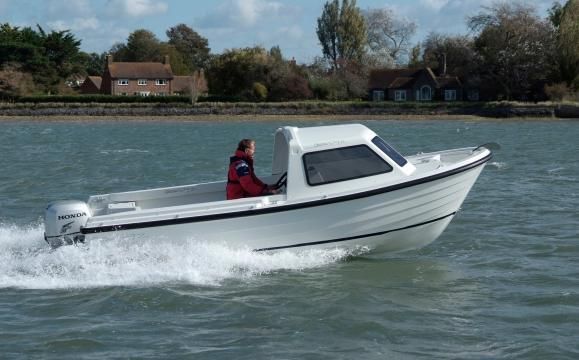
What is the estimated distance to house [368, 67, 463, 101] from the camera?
88875 mm

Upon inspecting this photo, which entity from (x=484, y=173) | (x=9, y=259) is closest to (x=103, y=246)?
(x=9, y=259)

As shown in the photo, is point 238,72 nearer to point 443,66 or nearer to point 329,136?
point 443,66

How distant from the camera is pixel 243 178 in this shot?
12.3 metres

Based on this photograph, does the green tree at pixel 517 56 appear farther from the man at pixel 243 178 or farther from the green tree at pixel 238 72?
the man at pixel 243 178

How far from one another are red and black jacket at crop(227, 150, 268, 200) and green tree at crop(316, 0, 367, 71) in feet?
319

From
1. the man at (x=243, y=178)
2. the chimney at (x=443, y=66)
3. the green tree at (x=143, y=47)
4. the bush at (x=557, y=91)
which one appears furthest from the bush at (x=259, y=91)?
the man at (x=243, y=178)

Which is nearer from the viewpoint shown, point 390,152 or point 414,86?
point 390,152

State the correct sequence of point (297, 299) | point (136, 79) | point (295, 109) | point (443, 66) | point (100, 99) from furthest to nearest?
point (136, 79)
point (443, 66)
point (100, 99)
point (295, 109)
point (297, 299)

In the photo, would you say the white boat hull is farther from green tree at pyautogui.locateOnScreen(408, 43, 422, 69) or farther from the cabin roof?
green tree at pyautogui.locateOnScreen(408, 43, 422, 69)

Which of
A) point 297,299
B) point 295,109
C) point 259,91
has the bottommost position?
point 297,299

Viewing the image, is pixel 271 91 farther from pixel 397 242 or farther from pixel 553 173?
pixel 397 242

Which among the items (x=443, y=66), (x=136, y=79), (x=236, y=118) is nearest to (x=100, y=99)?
(x=136, y=79)

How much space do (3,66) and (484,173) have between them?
77297 mm

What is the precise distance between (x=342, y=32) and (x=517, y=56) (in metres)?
32.2
